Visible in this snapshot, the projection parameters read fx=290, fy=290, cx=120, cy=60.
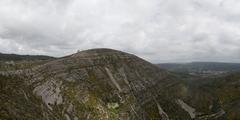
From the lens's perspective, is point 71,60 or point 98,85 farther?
point 71,60

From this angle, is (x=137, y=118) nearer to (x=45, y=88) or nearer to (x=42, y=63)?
(x=45, y=88)

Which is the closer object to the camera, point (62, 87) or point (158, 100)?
point (62, 87)

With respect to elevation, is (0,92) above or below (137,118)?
above

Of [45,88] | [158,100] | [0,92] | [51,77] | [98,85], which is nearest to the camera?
[0,92]

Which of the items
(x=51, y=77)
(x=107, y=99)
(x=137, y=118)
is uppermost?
(x=51, y=77)

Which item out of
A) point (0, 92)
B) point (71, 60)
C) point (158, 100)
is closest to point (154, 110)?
point (158, 100)

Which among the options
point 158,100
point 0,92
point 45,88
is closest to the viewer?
point 0,92

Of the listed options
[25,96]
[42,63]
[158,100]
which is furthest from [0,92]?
[158,100]

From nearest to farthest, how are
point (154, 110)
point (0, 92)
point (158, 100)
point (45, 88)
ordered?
point (0, 92) → point (45, 88) → point (154, 110) → point (158, 100)

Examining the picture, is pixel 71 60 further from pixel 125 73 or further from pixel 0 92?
pixel 0 92
